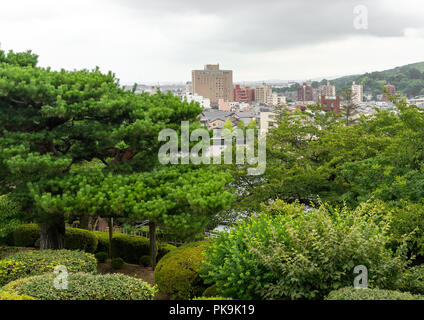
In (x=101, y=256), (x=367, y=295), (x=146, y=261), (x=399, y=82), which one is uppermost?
(x=399, y=82)

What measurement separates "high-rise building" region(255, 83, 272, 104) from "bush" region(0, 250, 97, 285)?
474ft

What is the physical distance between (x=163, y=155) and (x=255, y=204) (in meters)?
6.52

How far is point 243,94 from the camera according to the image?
507ft

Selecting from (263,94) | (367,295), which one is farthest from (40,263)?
(263,94)

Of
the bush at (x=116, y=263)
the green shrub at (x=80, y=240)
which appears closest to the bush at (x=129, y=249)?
the green shrub at (x=80, y=240)

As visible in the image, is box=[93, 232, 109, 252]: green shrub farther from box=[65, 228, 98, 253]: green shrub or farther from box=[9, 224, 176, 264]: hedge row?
box=[65, 228, 98, 253]: green shrub

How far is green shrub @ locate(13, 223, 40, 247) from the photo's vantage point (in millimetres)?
13805

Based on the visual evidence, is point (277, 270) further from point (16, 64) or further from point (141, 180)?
point (16, 64)

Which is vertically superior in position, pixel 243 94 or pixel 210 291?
pixel 243 94

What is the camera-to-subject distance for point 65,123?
982cm

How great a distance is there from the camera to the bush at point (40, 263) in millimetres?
8375

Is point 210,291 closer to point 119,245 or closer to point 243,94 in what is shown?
point 119,245

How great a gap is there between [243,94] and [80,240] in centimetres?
14555
